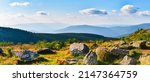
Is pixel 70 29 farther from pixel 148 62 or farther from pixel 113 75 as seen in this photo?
pixel 113 75

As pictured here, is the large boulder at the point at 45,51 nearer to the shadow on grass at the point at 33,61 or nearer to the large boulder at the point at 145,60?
the shadow on grass at the point at 33,61

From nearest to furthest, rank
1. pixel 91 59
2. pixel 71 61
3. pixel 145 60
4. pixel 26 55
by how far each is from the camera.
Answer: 1. pixel 145 60
2. pixel 91 59
3. pixel 71 61
4. pixel 26 55

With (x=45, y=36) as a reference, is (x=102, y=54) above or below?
below

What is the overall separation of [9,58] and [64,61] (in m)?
2.82

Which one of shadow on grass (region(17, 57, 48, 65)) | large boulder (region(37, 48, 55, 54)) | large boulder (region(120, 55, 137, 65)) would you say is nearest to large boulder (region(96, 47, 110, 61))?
large boulder (region(120, 55, 137, 65))

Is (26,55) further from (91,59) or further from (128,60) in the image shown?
(128,60)

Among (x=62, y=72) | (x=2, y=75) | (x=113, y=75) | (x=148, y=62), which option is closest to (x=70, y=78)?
(x=62, y=72)

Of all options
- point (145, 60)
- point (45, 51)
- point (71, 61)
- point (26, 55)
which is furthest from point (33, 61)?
point (145, 60)

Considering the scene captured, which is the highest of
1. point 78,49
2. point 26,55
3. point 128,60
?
point 78,49

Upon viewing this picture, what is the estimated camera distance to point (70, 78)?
1600 centimetres

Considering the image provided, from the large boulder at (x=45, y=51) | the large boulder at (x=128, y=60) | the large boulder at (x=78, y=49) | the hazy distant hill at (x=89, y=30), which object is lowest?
the large boulder at (x=128, y=60)

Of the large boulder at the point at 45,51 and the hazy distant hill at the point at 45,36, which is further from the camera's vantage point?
the hazy distant hill at the point at 45,36

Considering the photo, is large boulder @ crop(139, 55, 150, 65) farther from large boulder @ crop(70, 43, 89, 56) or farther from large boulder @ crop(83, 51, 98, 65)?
large boulder @ crop(70, 43, 89, 56)

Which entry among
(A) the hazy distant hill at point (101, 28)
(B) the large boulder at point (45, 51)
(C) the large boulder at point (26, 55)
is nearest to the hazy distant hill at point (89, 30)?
(A) the hazy distant hill at point (101, 28)
